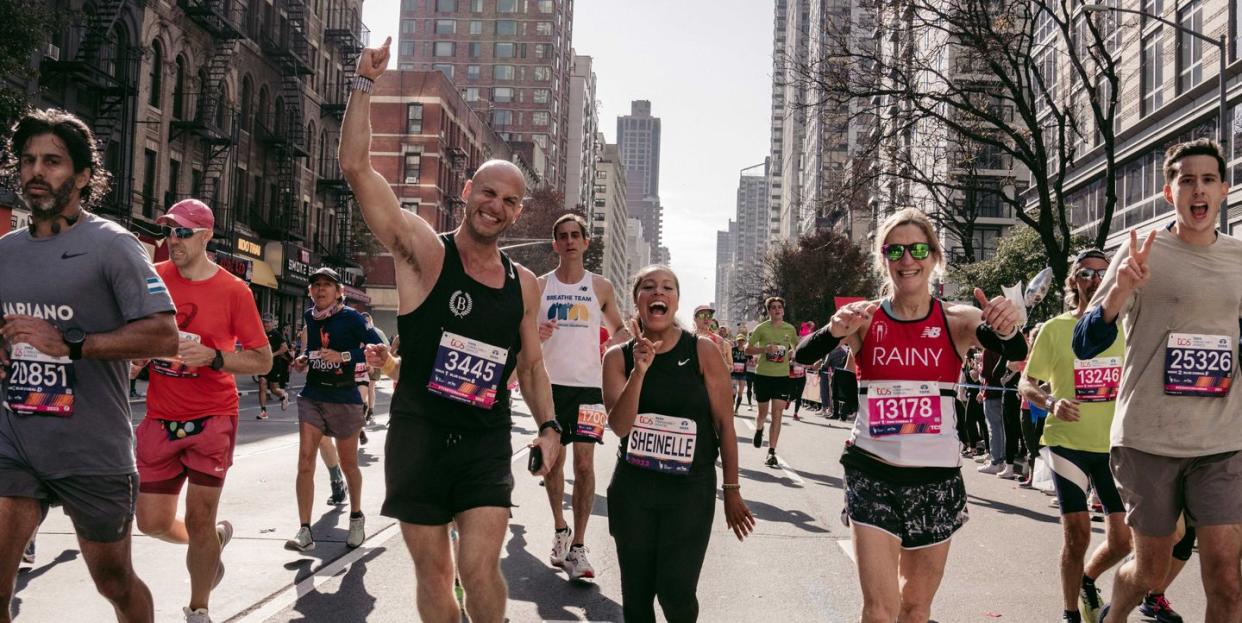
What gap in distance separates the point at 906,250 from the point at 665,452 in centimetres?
130

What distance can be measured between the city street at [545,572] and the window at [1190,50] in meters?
25.7

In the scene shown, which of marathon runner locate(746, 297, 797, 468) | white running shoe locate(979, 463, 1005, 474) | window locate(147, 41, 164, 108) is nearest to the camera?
marathon runner locate(746, 297, 797, 468)

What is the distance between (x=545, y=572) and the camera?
6805 millimetres

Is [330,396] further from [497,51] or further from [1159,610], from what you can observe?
[497,51]

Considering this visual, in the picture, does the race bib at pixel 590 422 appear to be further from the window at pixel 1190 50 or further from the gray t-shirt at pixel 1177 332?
the window at pixel 1190 50

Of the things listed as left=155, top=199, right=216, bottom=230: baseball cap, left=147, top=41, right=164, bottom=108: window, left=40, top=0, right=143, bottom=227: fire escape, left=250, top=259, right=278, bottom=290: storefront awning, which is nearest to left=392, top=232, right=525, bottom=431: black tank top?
left=155, top=199, right=216, bottom=230: baseball cap

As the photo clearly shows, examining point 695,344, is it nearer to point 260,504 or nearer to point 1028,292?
point 1028,292

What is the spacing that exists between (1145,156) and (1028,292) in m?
34.1

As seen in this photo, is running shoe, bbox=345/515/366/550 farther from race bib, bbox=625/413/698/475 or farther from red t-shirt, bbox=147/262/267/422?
race bib, bbox=625/413/698/475

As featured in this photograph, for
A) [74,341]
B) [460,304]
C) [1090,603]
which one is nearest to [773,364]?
[1090,603]

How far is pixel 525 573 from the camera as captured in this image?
22.2 feet

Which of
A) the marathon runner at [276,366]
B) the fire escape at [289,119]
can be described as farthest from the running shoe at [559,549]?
the fire escape at [289,119]

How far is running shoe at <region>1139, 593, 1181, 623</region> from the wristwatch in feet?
18.2

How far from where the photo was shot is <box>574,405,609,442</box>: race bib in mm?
6973
